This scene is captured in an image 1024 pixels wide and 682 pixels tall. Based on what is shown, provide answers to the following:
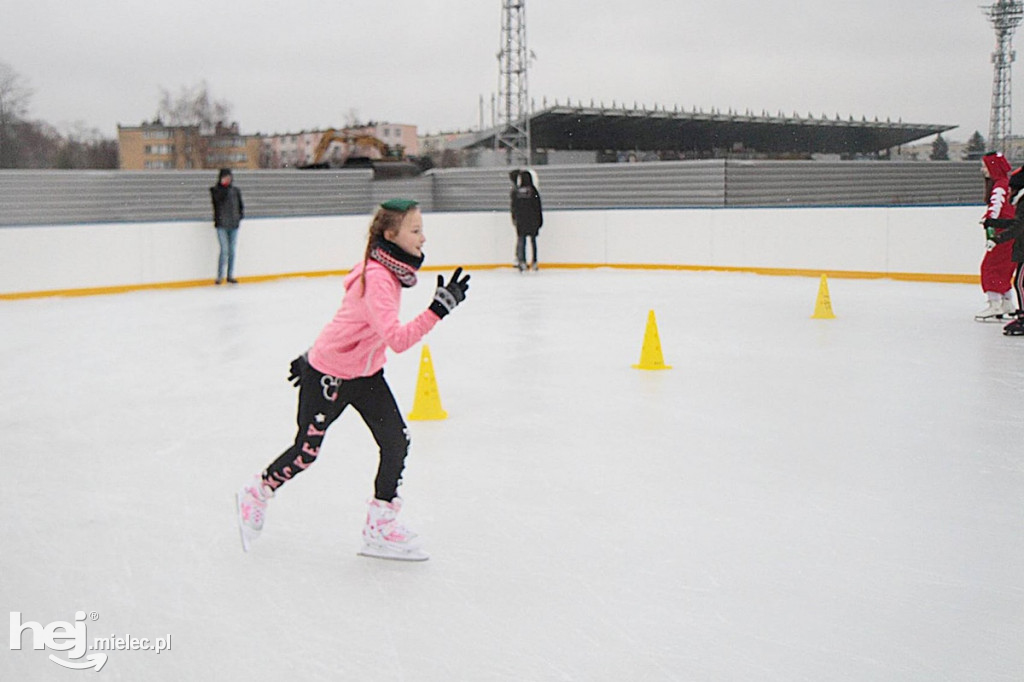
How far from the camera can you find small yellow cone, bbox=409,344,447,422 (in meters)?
4.95

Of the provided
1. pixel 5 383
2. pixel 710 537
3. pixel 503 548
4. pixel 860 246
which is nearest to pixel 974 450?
pixel 710 537

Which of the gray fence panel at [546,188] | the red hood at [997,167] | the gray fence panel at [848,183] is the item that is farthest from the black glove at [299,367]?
the gray fence panel at [848,183]

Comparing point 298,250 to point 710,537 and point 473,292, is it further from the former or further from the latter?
point 710,537

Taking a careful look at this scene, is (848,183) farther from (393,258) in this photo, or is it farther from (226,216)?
(393,258)

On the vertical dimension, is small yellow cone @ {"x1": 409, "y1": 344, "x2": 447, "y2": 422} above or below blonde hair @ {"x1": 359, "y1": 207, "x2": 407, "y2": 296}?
below

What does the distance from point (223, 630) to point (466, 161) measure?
24669 mm

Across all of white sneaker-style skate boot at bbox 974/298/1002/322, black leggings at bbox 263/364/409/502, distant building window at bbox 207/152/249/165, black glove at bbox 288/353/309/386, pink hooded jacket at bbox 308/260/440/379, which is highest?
distant building window at bbox 207/152/249/165

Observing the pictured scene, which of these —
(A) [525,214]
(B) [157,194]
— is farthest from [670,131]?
(B) [157,194]

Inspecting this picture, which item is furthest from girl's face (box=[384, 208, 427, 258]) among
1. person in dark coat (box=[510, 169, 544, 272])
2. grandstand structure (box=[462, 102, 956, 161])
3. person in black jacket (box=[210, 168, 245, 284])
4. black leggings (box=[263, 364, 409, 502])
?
grandstand structure (box=[462, 102, 956, 161])

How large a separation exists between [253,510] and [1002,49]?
1814 cm

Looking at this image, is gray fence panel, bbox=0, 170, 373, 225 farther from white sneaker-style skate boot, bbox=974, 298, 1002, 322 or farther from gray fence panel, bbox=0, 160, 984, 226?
white sneaker-style skate boot, bbox=974, 298, 1002, 322

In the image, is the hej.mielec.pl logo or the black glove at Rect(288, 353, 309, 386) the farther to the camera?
the black glove at Rect(288, 353, 309, 386)

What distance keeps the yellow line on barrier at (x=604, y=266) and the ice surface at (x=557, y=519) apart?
195 inches

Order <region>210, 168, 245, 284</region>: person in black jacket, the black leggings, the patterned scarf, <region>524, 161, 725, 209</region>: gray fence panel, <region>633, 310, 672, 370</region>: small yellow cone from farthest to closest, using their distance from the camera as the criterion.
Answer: <region>524, 161, 725, 209</region>: gray fence panel
<region>210, 168, 245, 284</region>: person in black jacket
<region>633, 310, 672, 370</region>: small yellow cone
the black leggings
the patterned scarf
